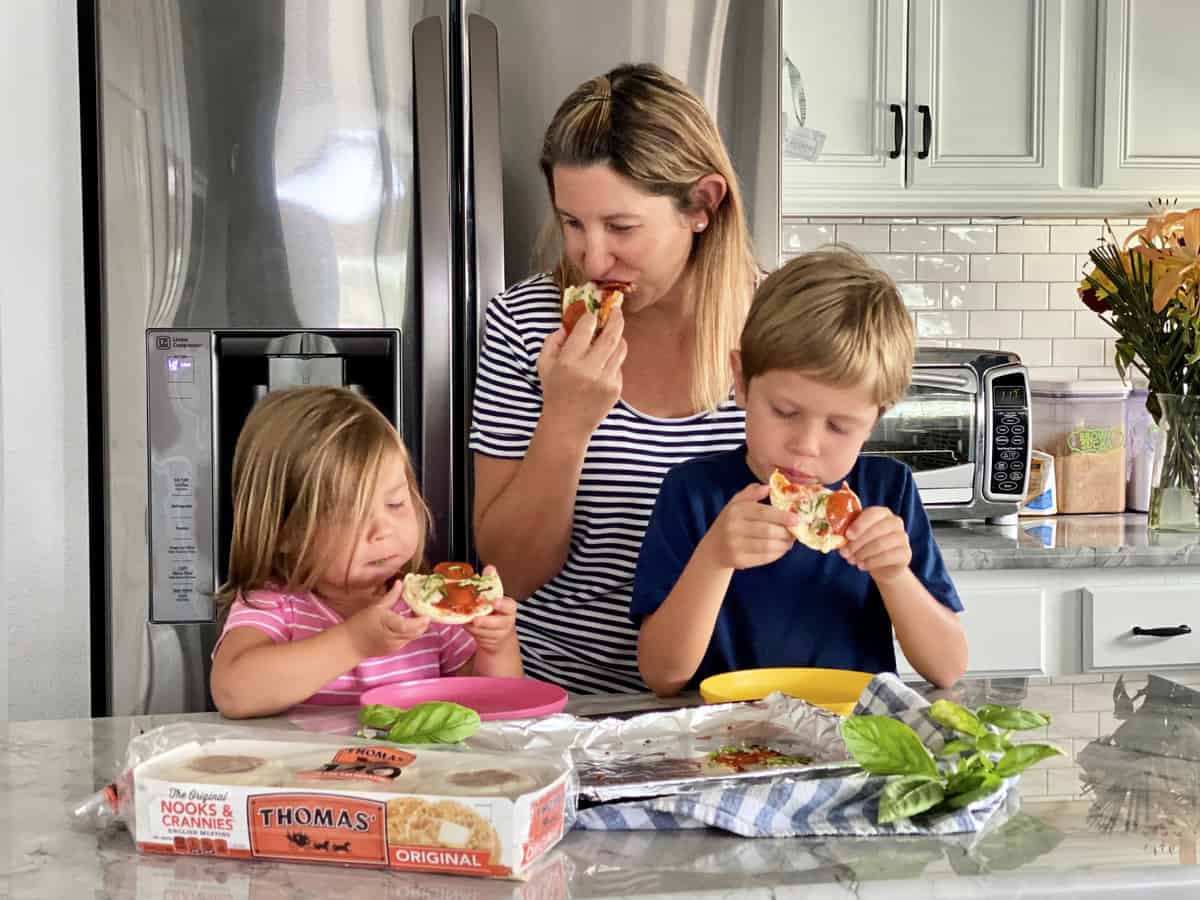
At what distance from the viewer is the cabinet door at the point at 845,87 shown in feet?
10.6

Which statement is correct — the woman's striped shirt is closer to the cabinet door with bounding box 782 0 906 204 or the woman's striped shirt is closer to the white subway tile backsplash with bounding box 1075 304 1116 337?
the cabinet door with bounding box 782 0 906 204

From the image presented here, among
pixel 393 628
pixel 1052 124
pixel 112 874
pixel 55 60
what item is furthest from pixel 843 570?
pixel 1052 124

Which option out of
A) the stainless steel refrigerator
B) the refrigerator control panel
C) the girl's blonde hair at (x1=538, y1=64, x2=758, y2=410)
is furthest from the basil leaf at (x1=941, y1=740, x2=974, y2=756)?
the refrigerator control panel

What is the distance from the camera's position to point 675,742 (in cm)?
117

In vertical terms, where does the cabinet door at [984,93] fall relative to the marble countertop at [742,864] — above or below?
above

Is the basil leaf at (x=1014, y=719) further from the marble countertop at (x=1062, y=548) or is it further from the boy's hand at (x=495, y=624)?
the marble countertop at (x=1062, y=548)

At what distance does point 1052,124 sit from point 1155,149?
10.6 inches

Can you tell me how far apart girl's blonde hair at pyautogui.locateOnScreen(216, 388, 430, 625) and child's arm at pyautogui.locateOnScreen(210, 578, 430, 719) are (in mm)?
175

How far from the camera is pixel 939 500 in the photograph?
3152mm

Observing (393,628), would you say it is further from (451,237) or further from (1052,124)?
(1052,124)

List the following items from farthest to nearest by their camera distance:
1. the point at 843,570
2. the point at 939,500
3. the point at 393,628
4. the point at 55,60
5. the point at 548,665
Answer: the point at 939,500 < the point at 55,60 < the point at 548,665 < the point at 843,570 < the point at 393,628

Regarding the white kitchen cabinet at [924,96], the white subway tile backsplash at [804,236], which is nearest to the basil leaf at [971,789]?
the white kitchen cabinet at [924,96]

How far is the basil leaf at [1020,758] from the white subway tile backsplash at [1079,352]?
9.65 ft

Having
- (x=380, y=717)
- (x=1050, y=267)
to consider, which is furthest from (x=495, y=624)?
(x=1050, y=267)
